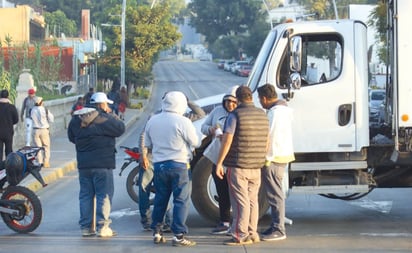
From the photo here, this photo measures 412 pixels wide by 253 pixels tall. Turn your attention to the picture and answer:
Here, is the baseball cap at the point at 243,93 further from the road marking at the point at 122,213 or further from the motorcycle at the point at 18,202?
the road marking at the point at 122,213

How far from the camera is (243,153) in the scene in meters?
9.33

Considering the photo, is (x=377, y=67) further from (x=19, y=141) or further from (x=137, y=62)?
(x=137, y=62)

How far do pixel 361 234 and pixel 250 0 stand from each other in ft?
309

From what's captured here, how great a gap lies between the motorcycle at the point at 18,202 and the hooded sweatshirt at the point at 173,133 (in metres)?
2.03

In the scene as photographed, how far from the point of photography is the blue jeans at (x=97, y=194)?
1002 centimetres

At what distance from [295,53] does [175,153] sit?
6.99ft

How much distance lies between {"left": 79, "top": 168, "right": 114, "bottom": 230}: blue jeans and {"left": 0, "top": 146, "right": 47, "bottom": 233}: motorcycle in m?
0.74

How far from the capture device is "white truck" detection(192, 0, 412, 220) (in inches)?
408

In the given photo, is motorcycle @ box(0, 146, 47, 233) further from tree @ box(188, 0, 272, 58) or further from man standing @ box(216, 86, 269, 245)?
tree @ box(188, 0, 272, 58)

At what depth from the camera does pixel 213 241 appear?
32.4 ft

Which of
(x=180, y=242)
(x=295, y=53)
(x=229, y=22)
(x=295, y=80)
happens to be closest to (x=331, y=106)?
(x=295, y=80)

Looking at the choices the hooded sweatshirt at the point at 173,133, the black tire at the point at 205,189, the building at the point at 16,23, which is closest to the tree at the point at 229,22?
the building at the point at 16,23

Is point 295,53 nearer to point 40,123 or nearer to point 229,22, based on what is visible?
point 40,123

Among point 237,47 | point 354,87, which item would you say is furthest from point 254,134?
point 237,47
